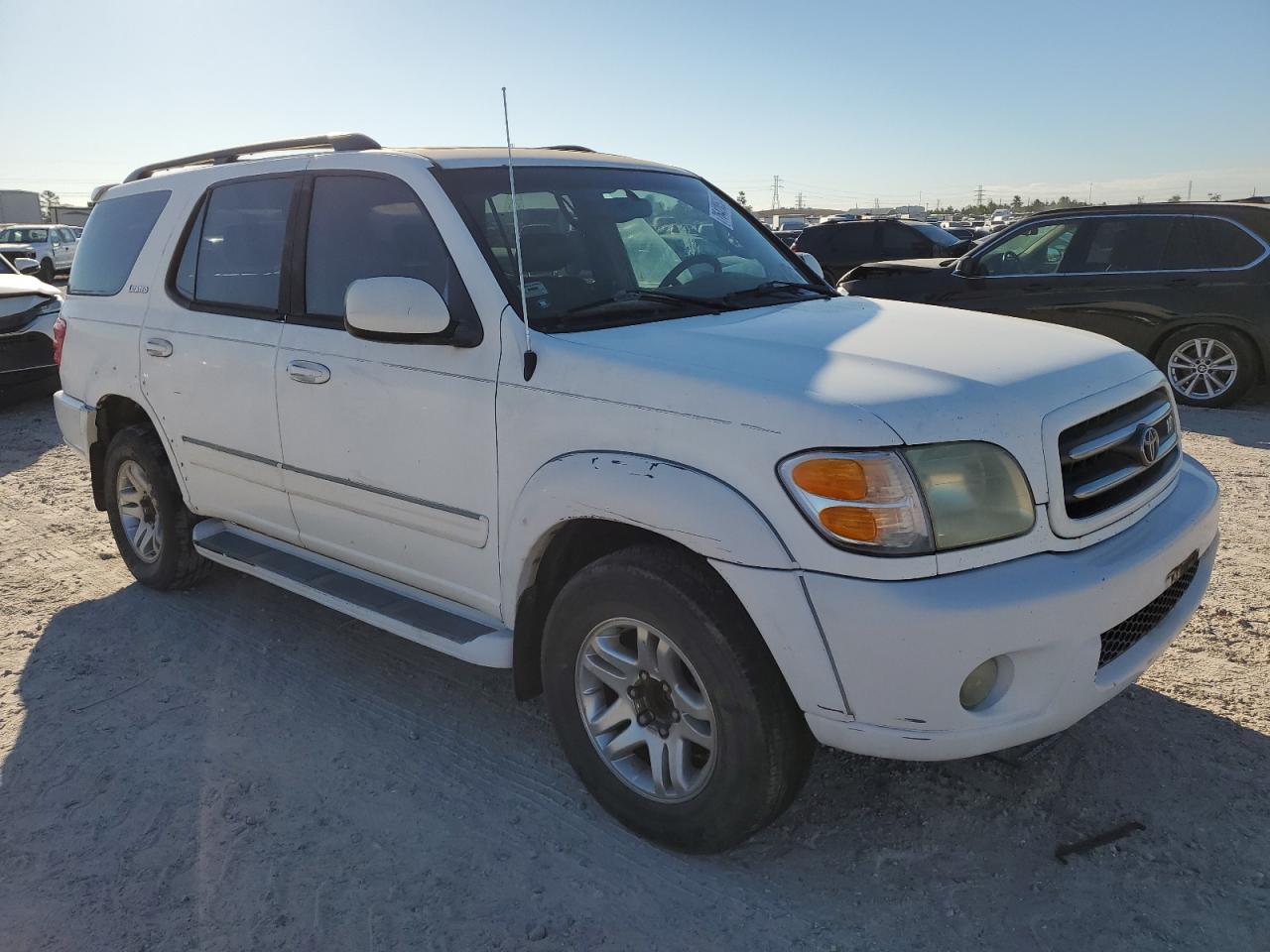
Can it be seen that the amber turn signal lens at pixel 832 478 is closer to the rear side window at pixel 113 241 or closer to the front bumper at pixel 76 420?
the rear side window at pixel 113 241

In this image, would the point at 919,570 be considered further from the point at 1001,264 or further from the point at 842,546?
the point at 1001,264

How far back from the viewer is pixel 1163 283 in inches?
335

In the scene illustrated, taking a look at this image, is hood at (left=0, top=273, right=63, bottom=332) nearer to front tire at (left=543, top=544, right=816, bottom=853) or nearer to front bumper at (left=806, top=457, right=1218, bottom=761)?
front tire at (left=543, top=544, right=816, bottom=853)

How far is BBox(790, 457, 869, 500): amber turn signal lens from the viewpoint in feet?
7.48

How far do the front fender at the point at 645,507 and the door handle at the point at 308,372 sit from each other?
102 centimetres

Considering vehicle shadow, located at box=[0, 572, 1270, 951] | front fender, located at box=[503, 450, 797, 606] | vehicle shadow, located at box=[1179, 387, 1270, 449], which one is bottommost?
vehicle shadow, located at box=[0, 572, 1270, 951]

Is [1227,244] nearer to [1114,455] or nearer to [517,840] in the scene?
[1114,455]

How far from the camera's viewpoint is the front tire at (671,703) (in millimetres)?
2473

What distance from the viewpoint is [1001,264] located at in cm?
941

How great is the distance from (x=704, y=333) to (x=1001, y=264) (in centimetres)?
751

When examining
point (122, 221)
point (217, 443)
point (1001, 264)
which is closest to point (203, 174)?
point (122, 221)

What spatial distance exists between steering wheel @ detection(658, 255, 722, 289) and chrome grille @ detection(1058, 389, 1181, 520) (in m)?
1.44

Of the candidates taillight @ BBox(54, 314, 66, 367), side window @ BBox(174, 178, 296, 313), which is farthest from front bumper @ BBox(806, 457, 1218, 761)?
taillight @ BBox(54, 314, 66, 367)

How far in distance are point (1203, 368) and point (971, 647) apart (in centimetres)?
763
